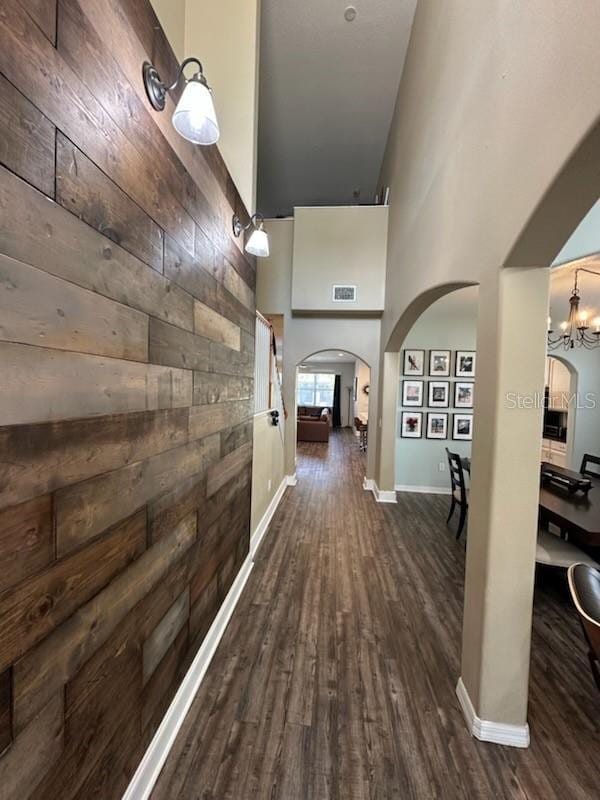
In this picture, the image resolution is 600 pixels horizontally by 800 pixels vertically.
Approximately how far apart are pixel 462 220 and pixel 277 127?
5.10 meters

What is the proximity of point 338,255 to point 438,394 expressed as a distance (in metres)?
2.68

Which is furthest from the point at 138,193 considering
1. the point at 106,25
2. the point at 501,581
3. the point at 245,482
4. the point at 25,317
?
the point at 501,581

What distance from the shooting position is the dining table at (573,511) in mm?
2252

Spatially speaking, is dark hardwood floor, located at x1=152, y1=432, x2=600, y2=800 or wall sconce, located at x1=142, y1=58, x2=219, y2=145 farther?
dark hardwood floor, located at x1=152, y1=432, x2=600, y2=800

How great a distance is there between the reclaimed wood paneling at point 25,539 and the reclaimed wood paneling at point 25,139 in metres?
0.73

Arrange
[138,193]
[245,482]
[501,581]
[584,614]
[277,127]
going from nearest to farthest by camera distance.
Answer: [138,193]
[584,614]
[501,581]
[245,482]
[277,127]

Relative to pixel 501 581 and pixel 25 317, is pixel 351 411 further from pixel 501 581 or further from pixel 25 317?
pixel 25 317

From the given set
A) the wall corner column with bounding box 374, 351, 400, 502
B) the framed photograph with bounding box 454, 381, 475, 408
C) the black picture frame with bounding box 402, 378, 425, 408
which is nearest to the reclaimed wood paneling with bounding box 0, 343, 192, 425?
the wall corner column with bounding box 374, 351, 400, 502

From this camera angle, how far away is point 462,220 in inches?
75.8

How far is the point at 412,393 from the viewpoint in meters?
5.29

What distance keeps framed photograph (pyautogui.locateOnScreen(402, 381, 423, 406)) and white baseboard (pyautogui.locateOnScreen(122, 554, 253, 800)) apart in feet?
13.1

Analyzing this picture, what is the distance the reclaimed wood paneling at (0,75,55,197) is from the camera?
67 centimetres

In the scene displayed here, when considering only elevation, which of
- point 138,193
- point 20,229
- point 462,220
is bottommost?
point 20,229

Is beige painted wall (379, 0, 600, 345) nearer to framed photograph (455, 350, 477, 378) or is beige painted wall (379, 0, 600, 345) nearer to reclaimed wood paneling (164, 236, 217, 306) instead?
reclaimed wood paneling (164, 236, 217, 306)
